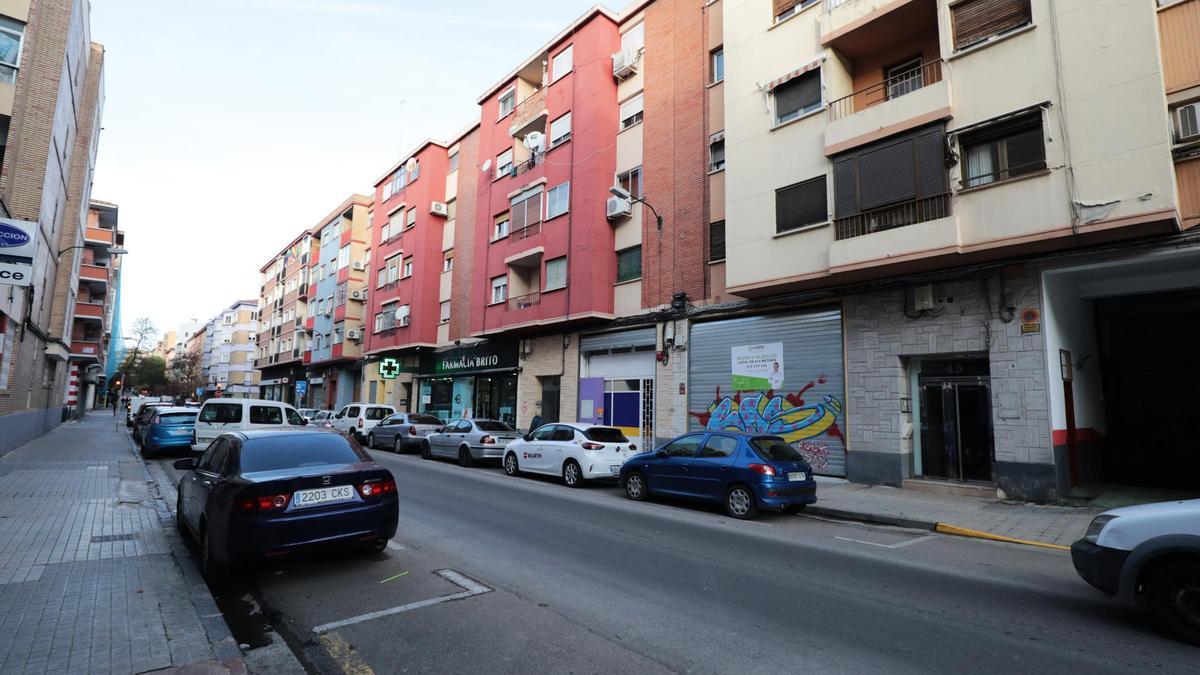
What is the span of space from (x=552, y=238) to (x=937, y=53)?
13.1 meters

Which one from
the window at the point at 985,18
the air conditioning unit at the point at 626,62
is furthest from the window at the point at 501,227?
the window at the point at 985,18

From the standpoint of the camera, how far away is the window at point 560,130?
22000 mm

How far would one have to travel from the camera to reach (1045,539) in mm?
7918

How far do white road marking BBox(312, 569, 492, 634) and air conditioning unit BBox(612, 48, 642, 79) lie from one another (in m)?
18.8

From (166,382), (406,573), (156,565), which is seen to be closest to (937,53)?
(406,573)

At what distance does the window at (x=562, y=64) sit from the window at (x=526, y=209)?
4.52 meters

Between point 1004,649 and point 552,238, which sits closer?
point 1004,649

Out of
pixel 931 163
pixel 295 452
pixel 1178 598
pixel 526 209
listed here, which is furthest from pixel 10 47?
pixel 1178 598

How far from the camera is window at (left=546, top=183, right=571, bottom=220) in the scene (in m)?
21.4

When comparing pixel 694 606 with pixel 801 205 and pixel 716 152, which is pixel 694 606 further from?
pixel 716 152

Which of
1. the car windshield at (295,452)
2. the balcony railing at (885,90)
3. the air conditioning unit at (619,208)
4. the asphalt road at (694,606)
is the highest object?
the balcony railing at (885,90)

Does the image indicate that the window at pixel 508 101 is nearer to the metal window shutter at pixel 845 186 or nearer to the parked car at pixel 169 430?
the metal window shutter at pixel 845 186

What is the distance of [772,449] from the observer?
32.7 ft

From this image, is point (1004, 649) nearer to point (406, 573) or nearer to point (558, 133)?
point (406, 573)
